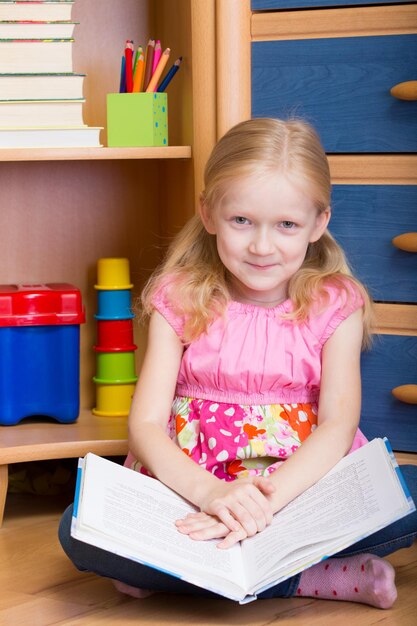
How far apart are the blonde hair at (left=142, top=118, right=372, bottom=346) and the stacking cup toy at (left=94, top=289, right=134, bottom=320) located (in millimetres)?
234

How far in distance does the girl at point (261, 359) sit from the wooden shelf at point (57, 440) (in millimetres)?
166

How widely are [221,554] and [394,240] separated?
0.51m

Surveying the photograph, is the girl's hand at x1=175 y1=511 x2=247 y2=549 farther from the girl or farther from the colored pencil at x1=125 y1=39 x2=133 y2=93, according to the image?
the colored pencil at x1=125 y1=39 x2=133 y2=93

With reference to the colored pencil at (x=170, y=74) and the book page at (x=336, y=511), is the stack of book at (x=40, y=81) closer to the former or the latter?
the colored pencil at (x=170, y=74)

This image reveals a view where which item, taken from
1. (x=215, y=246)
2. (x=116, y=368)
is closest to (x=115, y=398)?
(x=116, y=368)

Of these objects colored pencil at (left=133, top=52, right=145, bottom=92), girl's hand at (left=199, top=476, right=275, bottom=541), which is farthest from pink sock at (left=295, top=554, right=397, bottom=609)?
colored pencil at (left=133, top=52, right=145, bottom=92)

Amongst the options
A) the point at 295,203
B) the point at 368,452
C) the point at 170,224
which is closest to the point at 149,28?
the point at 170,224

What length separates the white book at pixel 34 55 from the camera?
4.87ft

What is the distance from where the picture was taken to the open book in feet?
3.36

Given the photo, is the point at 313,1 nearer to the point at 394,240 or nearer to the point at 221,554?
the point at 394,240

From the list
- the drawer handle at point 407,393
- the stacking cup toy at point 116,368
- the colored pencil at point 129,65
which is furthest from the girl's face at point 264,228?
the stacking cup toy at point 116,368

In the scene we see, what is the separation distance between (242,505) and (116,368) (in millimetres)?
620

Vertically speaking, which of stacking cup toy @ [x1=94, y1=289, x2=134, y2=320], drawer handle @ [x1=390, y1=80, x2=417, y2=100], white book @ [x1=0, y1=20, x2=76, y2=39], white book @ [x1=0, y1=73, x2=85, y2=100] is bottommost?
stacking cup toy @ [x1=94, y1=289, x2=134, y2=320]

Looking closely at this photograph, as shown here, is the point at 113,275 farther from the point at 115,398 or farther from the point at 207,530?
the point at 207,530
